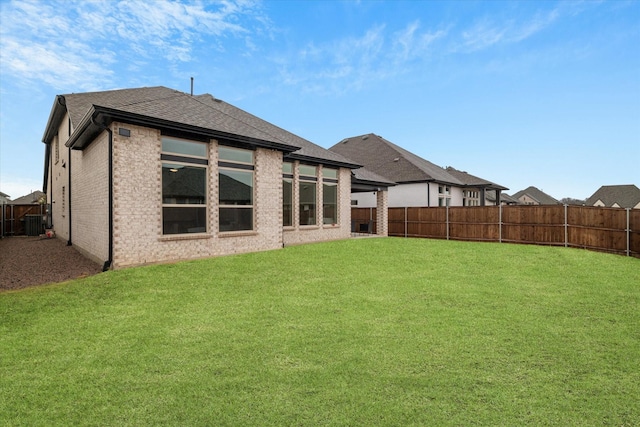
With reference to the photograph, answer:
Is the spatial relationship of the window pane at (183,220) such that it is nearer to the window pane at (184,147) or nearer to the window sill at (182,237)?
the window sill at (182,237)

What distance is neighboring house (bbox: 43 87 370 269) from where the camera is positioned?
850 centimetres

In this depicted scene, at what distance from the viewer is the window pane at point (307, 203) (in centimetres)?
1483

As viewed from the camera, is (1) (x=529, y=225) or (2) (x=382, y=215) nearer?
(1) (x=529, y=225)

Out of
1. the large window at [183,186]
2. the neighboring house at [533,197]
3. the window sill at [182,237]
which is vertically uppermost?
the neighboring house at [533,197]

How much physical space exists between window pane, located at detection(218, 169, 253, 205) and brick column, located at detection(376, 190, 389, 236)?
10.9m

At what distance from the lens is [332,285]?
7250 millimetres

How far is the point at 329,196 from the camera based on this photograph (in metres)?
16.3

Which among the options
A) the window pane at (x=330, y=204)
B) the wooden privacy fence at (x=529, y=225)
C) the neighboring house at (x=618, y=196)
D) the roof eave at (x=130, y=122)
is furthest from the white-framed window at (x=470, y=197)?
the neighboring house at (x=618, y=196)

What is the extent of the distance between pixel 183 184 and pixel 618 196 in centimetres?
7481

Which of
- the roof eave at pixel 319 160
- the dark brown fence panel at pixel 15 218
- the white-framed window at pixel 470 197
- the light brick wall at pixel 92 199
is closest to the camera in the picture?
the light brick wall at pixel 92 199

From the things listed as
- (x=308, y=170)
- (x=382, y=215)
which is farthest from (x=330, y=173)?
(x=382, y=215)

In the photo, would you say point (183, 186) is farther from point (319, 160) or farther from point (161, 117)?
point (319, 160)

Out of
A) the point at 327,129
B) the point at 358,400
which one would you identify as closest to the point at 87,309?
the point at 358,400

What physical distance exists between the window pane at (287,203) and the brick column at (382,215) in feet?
26.0
